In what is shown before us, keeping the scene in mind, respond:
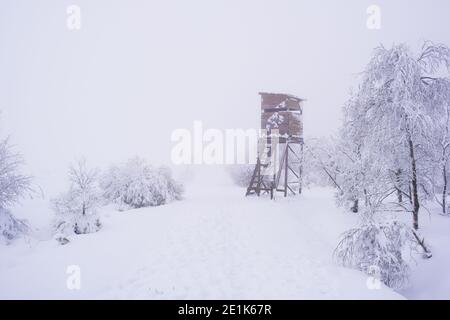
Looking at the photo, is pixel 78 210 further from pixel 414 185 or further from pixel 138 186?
pixel 414 185

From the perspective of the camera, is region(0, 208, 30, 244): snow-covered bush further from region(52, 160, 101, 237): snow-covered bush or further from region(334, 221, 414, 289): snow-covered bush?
region(334, 221, 414, 289): snow-covered bush

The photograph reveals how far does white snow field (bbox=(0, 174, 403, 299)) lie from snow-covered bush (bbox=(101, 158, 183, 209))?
6.53m

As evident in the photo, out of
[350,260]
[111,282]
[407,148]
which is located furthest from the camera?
[407,148]

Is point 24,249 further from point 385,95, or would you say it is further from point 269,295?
point 385,95

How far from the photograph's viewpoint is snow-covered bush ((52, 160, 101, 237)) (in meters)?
10.4

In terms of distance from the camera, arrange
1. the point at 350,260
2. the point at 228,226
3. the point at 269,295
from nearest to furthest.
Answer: the point at 269,295 → the point at 350,260 → the point at 228,226

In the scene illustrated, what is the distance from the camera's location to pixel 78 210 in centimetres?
1077

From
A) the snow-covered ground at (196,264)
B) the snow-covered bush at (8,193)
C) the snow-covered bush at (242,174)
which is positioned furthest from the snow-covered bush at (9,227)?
the snow-covered bush at (242,174)

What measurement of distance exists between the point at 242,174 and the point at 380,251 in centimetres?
3149

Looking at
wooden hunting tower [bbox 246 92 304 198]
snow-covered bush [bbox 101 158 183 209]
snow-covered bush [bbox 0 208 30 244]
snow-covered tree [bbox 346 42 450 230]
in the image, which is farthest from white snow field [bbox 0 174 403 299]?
wooden hunting tower [bbox 246 92 304 198]

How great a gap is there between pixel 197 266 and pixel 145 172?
14.0 m

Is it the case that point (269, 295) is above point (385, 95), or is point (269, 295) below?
below
